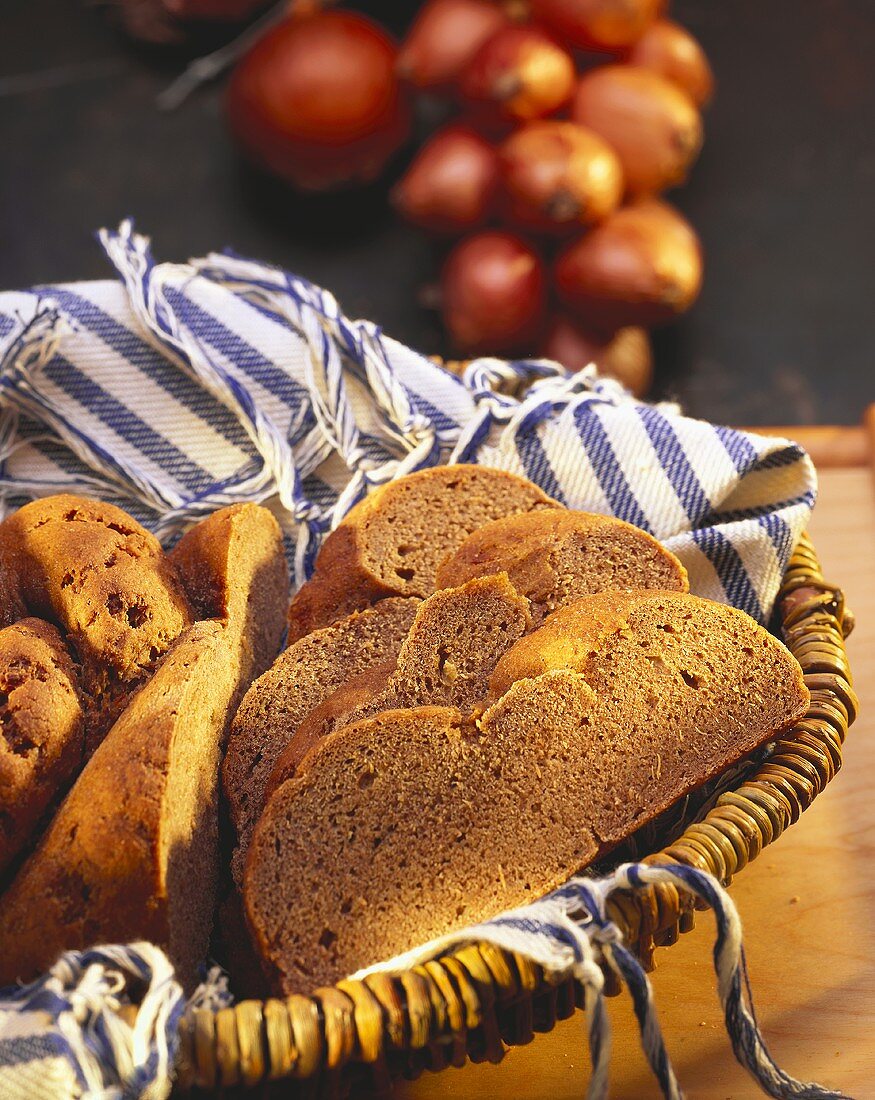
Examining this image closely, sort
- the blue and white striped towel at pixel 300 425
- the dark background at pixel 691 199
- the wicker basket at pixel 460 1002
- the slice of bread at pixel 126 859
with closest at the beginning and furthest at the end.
A: the wicker basket at pixel 460 1002, the slice of bread at pixel 126 859, the blue and white striped towel at pixel 300 425, the dark background at pixel 691 199

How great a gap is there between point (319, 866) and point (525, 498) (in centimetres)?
55

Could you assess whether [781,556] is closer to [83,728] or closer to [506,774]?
[506,774]

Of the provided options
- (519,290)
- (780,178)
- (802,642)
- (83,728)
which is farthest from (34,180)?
(802,642)

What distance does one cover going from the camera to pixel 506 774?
0.99 metres

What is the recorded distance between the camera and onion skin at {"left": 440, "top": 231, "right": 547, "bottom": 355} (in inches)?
87.8

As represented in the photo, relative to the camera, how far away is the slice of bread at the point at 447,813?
968 millimetres

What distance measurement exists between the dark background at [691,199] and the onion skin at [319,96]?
6.5 inches

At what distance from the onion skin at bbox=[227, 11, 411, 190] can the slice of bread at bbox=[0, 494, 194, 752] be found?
133cm

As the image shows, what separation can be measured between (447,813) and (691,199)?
Answer: 77.3 inches

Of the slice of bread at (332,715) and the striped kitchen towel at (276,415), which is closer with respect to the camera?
the slice of bread at (332,715)

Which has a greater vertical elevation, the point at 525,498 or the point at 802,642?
the point at 525,498

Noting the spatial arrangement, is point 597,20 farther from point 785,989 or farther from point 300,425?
point 785,989

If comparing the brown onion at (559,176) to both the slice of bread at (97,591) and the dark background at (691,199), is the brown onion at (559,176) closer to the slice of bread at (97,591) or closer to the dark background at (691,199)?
the dark background at (691,199)

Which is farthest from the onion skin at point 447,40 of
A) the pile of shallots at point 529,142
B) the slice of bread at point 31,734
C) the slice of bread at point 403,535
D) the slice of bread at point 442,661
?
the slice of bread at point 31,734
